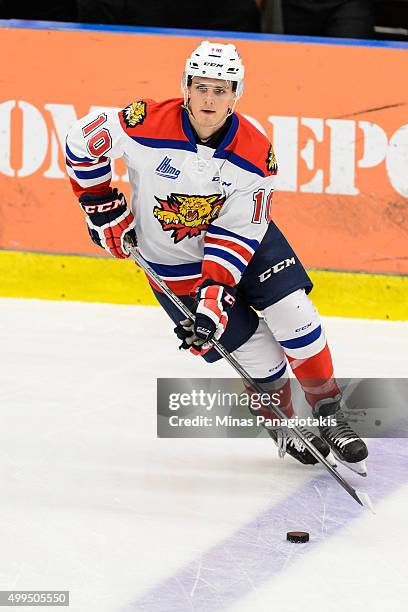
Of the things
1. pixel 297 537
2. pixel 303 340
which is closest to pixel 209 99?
pixel 303 340

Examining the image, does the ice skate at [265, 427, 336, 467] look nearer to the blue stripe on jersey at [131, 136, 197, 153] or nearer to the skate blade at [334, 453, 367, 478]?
the skate blade at [334, 453, 367, 478]

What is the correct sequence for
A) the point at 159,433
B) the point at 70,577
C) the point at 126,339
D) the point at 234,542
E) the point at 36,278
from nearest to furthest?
the point at 70,577
the point at 234,542
the point at 159,433
the point at 126,339
the point at 36,278

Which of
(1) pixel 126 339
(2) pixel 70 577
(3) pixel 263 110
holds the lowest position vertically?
(1) pixel 126 339

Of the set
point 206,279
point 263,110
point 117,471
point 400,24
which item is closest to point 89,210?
point 206,279

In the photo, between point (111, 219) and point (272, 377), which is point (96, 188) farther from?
point (272, 377)

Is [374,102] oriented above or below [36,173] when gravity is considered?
above

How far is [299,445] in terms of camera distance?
352 centimetres

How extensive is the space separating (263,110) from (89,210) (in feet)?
5.06

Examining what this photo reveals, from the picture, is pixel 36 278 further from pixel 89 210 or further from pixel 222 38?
pixel 89 210

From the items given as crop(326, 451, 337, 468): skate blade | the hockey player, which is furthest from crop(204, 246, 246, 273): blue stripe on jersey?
crop(326, 451, 337, 468): skate blade

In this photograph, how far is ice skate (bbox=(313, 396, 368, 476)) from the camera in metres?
3.41

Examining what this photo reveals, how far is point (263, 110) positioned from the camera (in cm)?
486

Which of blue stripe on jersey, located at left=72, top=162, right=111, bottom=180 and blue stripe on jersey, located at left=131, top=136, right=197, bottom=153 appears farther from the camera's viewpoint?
blue stripe on jersey, located at left=72, top=162, right=111, bottom=180

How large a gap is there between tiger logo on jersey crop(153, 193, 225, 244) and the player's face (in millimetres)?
196
